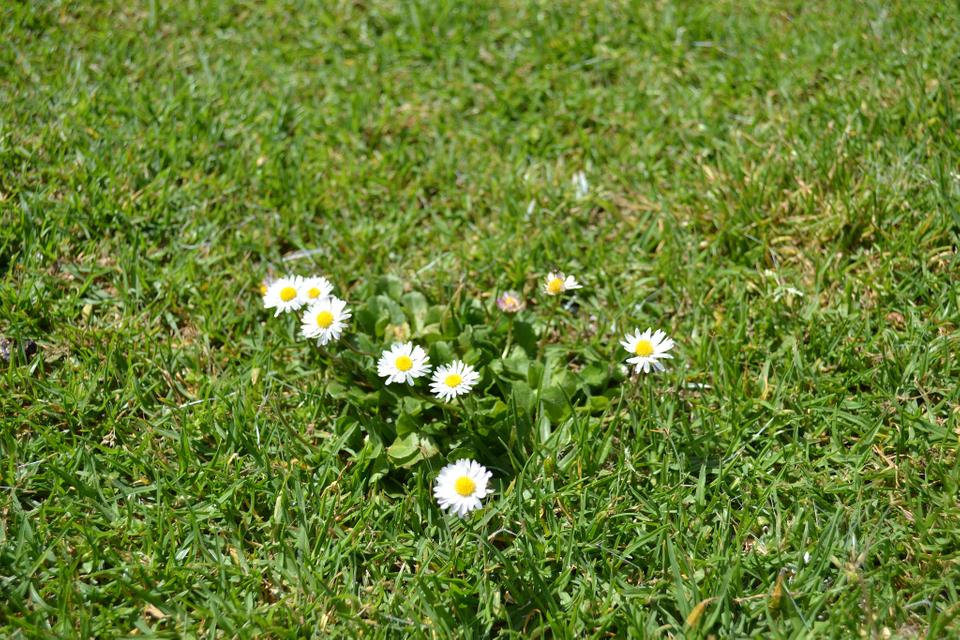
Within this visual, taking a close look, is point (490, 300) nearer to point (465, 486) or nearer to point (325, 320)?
point (325, 320)

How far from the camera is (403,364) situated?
2.28 metres

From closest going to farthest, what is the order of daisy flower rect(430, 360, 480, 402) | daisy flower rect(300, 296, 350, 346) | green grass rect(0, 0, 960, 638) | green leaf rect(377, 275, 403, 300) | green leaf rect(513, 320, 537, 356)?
green grass rect(0, 0, 960, 638) < daisy flower rect(430, 360, 480, 402) < daisy flower rect(300, 296, 350, 346) < green leaf rect(513, 320, 537, 356) < green leaf rect(377, 275, 403, 300)

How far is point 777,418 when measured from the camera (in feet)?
7.77

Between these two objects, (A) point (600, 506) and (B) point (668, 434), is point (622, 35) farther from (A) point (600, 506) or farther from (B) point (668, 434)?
(A) point (600, 506)

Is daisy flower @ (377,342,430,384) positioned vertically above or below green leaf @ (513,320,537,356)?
above

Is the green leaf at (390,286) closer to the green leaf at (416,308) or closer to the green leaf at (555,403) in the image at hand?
the green leaf at (416,308)

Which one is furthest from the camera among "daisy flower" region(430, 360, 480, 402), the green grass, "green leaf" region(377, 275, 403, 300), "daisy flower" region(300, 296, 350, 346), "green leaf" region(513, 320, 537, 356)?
"green leaf" region(377, 275, 403, 300)

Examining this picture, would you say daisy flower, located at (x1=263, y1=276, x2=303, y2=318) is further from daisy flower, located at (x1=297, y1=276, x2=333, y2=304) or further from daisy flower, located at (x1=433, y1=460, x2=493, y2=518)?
daisy flower, located at (x1=433, y1=460, x2=493, y2=518)

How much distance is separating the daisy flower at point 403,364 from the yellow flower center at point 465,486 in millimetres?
328

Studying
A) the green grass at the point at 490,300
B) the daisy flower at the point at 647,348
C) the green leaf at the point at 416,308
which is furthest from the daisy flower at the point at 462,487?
the green leaf at the point at 416,308

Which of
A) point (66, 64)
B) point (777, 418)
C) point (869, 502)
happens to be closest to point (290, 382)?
point (777, 418)

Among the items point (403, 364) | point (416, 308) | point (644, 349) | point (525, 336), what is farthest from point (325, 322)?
point (644, 349)

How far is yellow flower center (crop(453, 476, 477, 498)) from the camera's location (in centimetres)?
202

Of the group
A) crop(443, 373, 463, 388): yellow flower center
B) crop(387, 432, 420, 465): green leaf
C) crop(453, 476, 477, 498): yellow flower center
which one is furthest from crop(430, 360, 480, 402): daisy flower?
crop(453, 476, 477, 498): yellow flower center
